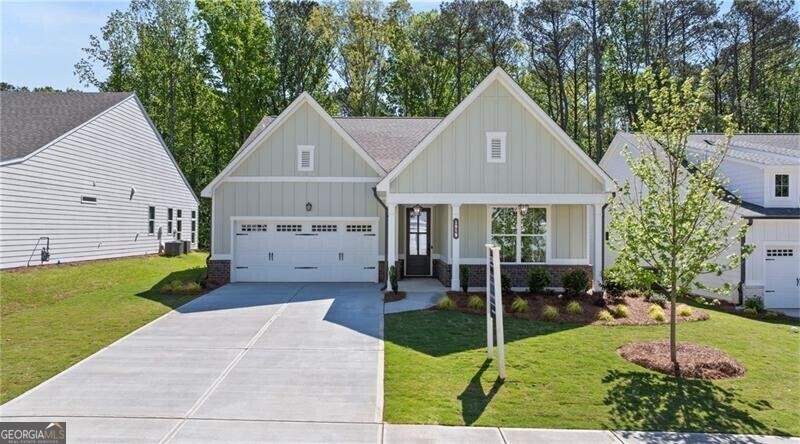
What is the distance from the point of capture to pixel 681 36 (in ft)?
97.7

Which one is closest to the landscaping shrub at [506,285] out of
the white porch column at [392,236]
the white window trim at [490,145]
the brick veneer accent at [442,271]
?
the brick veneer accent at [442,271]

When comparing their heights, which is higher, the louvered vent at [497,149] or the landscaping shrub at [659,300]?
the louvered vent at [497,149]

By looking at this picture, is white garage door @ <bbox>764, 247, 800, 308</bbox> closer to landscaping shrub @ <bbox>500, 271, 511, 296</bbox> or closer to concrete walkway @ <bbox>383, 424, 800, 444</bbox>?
landscaping shrub @ <bbox>500, 271, 511, 296</bbox>

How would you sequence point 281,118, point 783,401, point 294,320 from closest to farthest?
point 783,401 < point 294,320 < point 281,118

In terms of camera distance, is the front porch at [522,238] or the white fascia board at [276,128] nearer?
the front porch at [522,238]

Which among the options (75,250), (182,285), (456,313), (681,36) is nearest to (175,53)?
(75,250)

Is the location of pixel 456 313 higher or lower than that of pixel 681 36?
lower

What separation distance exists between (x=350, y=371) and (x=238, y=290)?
8.04 meters

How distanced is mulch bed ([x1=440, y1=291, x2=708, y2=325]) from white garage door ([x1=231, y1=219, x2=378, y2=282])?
400cm

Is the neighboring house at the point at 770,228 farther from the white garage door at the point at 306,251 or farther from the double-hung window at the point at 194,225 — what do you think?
the double-hung window at the point at 194,225

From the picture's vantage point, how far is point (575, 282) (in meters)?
13.0

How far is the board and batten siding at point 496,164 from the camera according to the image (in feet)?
44.9

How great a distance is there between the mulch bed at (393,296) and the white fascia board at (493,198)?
258 cm

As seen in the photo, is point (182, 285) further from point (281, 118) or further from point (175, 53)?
point (175, 53)
